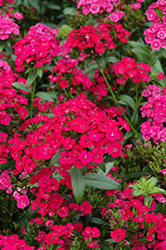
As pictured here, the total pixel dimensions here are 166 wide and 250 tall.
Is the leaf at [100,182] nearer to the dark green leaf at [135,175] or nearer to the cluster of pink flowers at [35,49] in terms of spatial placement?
the dark green leaf at [135,175]

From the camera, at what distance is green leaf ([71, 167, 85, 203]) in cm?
185

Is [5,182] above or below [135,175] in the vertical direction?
above

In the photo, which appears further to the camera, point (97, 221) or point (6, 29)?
point (6, 29)

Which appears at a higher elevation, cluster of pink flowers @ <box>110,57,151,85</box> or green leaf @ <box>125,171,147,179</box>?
cluster of pink flowers @ <box>110,57,151,85</box>

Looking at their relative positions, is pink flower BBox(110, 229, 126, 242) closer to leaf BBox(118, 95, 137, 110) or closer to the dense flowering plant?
the dense flowering plant

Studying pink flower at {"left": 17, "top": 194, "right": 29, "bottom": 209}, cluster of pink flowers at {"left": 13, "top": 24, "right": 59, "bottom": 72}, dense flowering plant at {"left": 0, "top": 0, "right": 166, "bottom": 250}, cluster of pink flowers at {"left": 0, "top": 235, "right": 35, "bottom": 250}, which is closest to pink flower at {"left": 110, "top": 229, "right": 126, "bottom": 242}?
dense flowering plant at {"left": 0, "top": 0, "right": 166, "bottom": 250}

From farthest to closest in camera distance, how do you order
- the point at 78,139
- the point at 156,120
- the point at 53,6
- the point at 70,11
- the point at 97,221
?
1. the point at 53,6
2. the point at 70,11
3. the point at 156,120
4. the point at 97,221
5. the point at 78,139

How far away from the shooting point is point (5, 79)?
101 inches

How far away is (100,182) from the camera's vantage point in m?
2.00

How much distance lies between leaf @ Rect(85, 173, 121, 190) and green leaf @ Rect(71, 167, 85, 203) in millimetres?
121

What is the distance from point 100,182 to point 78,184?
211 mm

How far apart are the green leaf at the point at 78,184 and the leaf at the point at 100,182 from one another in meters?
0.12

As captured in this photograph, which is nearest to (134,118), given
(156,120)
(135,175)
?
(156,120)

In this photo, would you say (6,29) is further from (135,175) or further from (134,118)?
(135,175)
